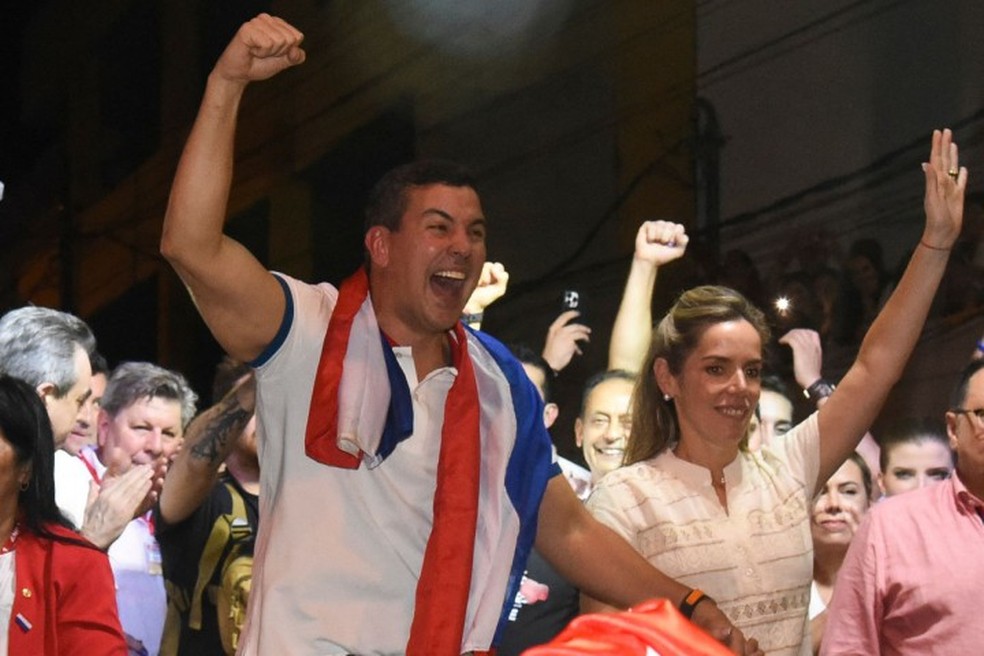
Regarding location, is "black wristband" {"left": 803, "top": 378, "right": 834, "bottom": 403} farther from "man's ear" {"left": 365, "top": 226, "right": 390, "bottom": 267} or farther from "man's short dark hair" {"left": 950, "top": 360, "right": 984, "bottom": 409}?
"man's ear" {"left": 365, "top": 226, "right": 390, "bottom": 267}

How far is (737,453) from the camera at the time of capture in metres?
3.10

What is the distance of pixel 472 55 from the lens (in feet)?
23.6

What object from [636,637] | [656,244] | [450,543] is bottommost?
[636,637]

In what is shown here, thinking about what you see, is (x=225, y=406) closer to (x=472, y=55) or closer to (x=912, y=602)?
(x=912, y=602)

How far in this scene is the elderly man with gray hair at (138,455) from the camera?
167 inches

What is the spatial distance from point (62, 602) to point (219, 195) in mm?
1125

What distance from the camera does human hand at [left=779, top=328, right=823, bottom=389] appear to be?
5035mm

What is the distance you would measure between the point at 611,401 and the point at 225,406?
148 centimetres

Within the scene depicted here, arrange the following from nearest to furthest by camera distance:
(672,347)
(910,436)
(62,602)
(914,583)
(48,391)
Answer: (62,602), (672,347), (914,583), (48,391), (910,436)

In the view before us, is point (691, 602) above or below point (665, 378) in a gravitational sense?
below

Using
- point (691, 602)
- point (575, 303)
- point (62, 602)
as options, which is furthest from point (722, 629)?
point (575, 303)

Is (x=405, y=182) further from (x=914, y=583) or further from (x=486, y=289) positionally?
(x=486, y=289)

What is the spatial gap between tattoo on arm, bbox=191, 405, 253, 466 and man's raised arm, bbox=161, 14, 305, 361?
43.2 inches

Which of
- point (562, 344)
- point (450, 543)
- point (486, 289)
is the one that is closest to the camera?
point (450, 543)
